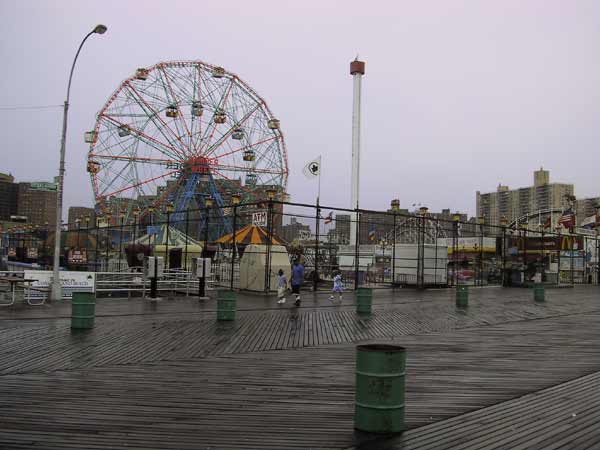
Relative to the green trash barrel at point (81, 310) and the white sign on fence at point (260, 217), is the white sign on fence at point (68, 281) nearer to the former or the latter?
the green trash barrel at point (81, 310)

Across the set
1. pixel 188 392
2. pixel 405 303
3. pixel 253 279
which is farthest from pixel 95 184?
pixel 188 392

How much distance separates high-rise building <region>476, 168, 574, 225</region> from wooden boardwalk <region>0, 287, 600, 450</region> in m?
94.7

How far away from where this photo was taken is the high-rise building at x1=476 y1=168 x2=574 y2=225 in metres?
111

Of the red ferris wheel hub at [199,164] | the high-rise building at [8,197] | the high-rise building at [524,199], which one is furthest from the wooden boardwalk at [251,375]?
the high-rise building at [524,199]

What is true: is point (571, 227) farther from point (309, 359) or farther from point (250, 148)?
point (309, 359)

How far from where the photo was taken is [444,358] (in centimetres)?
894

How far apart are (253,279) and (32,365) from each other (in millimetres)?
14855

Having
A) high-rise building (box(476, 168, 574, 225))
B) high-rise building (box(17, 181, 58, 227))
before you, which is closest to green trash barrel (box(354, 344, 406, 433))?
high-rise building (box(17, 181, 58, 227))

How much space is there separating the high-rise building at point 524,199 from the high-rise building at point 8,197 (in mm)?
74375

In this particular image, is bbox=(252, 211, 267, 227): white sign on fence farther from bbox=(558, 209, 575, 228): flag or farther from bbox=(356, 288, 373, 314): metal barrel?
bbox=(558, 209, 575, 228): flag

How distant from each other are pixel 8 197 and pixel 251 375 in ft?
226

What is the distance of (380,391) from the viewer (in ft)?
16.6

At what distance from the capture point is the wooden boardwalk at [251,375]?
16.3ft

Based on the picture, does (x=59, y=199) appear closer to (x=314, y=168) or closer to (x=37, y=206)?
(x=314, y=168)
